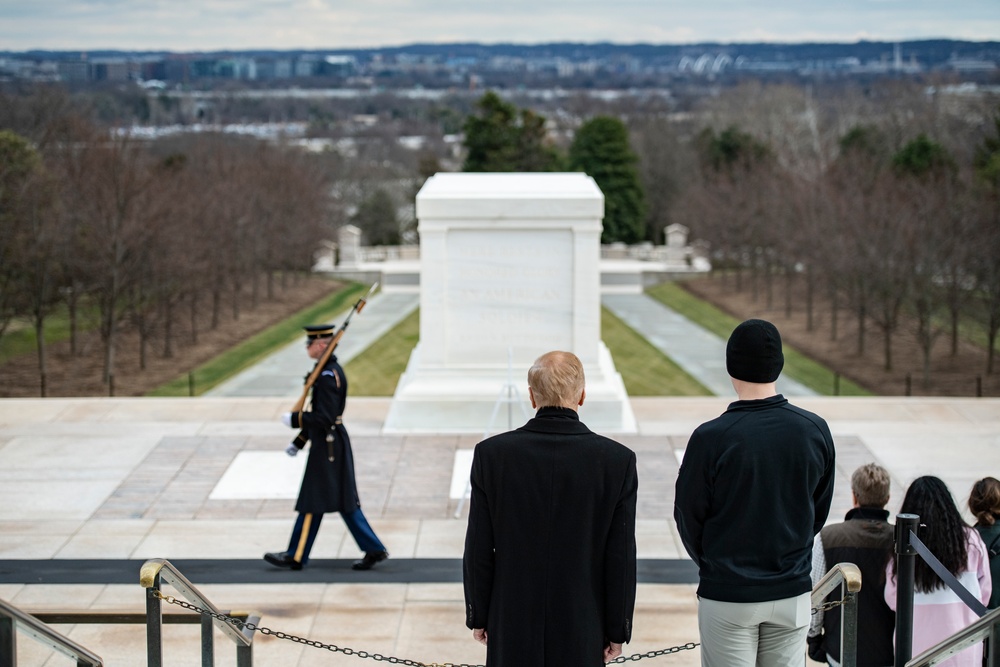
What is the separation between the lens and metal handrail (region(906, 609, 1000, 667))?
4043 millimetres

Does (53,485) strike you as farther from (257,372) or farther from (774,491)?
(257,372)

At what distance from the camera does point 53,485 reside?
10430mm

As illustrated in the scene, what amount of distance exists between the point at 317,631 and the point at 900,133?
188ft

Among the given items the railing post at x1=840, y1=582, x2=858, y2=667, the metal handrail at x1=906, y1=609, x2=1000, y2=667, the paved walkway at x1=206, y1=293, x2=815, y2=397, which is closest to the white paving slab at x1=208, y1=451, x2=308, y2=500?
the railing post at x1=840, y1=582, x2=858, y2=667

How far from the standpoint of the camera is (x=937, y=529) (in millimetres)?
4930

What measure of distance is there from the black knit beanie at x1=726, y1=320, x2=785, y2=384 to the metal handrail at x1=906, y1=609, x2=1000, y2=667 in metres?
1.01

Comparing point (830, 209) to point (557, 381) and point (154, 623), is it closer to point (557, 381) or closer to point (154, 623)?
point (154, 623)

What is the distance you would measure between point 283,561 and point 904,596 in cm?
452

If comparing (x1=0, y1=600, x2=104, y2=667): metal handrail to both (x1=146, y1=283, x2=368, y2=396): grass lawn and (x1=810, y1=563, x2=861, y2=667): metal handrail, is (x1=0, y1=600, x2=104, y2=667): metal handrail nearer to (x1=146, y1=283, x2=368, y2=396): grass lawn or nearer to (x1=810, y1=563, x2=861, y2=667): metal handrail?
(x1=810, y1=563, x2=861, y2=667): metal handrail

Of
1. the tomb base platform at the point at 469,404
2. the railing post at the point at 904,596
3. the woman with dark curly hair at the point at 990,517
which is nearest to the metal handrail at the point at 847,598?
the railing post at the point at 904,596

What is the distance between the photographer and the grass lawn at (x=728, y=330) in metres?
22.1

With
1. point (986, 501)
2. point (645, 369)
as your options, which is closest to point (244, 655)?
point (986, 501)

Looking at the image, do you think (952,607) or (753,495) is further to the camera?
(952,607)

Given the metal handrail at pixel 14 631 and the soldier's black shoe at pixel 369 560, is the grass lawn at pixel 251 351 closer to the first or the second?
the soldier's black shoe at pixel 369 560
